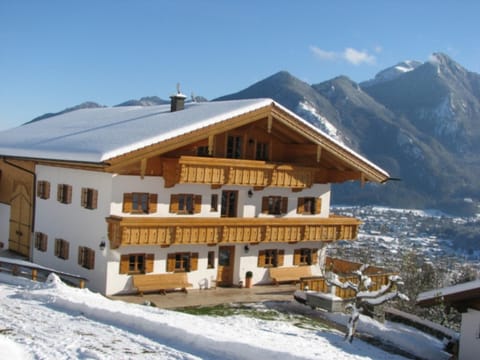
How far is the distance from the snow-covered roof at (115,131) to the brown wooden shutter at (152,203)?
2.61 m

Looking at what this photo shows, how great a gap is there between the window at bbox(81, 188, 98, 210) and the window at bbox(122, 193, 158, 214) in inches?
51.8

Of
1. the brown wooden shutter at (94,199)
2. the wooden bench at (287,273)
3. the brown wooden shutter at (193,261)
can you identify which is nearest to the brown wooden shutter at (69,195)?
the brown wooden shutter at (94,199)

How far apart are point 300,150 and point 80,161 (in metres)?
10.8

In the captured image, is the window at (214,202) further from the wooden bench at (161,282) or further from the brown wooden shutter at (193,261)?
the wooden bench at (161,282)

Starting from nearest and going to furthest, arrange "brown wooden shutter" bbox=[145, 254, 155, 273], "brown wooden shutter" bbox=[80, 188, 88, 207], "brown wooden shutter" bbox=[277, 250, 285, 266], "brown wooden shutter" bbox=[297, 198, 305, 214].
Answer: "brown wooden shutter" bbox=[145, 254, 155, 273] → "brown wooden shutter" bbox=[80, 188, 88, 207] → "brown wooden shutter" bbox=[277, 250, 285, 266] → "brown wooden shutter" bbox=[297, 198, 305, 214]

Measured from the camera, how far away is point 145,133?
26.1 metres

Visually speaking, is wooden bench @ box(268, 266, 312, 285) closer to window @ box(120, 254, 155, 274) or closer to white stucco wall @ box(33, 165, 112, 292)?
window @ box(120, 254, 155, 274)

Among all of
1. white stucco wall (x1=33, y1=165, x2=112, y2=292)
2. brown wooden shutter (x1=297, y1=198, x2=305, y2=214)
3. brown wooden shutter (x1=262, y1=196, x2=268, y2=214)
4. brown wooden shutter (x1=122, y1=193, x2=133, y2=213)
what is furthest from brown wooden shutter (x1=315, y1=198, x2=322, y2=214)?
white stucco wall (x1=33, y1=165, x2=112, y2=292)

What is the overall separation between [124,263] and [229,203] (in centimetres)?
595

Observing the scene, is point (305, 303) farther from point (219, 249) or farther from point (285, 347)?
point (285, 347)

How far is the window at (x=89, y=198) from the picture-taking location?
1033 inches

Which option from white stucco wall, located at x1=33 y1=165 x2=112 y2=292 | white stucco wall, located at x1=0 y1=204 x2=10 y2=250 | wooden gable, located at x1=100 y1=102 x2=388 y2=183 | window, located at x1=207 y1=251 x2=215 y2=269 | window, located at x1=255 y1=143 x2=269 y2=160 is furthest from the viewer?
white stucco wall, located at x1=0 y1=204 x2=10 y2=250

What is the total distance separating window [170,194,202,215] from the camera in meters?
27.5

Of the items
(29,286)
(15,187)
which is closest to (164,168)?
(29,286)
